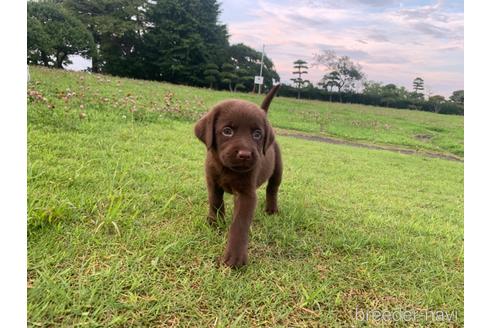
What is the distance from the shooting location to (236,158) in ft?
7.45

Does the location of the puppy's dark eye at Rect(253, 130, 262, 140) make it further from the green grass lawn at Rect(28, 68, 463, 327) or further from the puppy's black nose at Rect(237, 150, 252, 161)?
the green grass lawn at Rect(28, 68, 463, 327)

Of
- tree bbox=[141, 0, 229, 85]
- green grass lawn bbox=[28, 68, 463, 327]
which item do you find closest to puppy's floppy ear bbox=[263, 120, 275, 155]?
green grass lawn bbox=[28, 68, 463, 327]

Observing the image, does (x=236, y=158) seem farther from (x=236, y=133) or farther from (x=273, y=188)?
(x=273, y=188)

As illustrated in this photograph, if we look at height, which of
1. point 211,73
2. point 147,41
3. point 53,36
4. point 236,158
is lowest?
point 236,158

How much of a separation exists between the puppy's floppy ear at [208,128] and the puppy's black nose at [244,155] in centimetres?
34

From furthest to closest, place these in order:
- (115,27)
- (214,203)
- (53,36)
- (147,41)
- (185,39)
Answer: (115,27)
(147,41)
(185,39)
(53,36)
(214,203)

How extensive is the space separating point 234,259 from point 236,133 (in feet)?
2.58

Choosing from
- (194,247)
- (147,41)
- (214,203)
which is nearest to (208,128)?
(214,203)

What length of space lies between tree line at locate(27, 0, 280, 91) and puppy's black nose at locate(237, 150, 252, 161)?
585 inches

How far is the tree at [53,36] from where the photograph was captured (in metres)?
17.4

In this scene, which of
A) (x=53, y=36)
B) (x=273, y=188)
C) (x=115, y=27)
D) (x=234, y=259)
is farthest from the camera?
(x=115, y=27)

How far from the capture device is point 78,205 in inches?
104

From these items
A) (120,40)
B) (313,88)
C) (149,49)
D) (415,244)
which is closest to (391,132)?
(313,88)

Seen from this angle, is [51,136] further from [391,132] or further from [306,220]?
[391,132]
